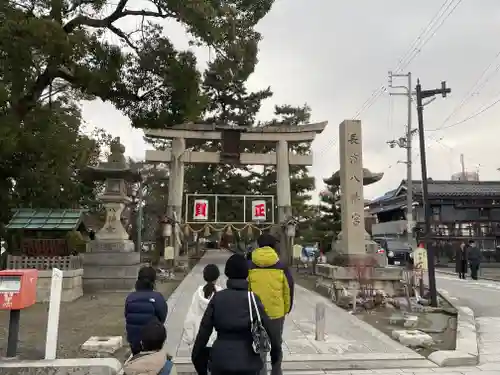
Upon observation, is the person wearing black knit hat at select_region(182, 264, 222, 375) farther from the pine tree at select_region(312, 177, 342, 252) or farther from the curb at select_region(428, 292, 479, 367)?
the pine tree at select_region(312, 177, 342, 252)

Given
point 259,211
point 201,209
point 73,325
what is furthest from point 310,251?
point 73,325

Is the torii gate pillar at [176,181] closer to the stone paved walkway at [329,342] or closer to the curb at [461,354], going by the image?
Answer: the stone paved walkway at [329,342]

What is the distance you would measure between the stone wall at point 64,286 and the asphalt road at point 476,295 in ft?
36.7

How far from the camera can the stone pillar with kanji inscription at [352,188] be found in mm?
13711

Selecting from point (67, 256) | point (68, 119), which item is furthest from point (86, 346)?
point (68, 119)

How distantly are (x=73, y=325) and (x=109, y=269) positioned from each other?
5844 mm

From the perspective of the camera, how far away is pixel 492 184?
36.8 metres

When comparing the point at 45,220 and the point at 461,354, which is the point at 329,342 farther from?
the point at 45,220

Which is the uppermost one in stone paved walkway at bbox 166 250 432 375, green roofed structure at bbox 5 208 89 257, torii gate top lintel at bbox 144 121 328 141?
torii gate top lintel at bbox 144 121 328 141

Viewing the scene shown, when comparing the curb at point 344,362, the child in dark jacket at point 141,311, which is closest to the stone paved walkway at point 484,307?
the curb at point 344,362

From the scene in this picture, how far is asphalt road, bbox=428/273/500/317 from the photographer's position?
1242 centimetres

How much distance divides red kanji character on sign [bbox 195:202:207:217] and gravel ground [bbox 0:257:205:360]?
33.3 ft

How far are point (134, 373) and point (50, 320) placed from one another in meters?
3.92

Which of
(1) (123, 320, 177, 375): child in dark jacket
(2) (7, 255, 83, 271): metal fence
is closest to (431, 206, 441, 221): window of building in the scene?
(2) (7, 255, 83, 271): metal fence
